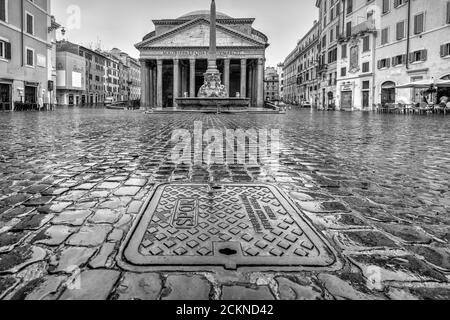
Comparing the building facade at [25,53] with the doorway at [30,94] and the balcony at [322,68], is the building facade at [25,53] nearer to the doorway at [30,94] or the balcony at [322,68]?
the doorway at [30,94]

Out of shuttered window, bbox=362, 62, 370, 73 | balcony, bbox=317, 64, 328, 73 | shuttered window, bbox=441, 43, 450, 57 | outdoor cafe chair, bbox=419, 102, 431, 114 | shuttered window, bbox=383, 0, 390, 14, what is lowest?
outdoor cafe chair, bbox=419, 102, 431, 114

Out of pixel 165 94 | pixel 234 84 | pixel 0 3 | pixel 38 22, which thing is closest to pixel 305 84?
pixel 234 84

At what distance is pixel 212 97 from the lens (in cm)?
3062

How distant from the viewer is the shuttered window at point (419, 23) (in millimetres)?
29205

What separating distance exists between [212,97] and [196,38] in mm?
24912

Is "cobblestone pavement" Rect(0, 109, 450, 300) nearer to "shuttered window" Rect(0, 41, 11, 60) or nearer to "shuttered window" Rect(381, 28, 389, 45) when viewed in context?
"shuttered window" Rect(0, 41, 11, 60)

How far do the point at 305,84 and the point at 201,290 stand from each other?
7155 cm

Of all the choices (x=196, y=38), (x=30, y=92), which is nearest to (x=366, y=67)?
(x=196, y=38)

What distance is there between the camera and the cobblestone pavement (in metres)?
1.79

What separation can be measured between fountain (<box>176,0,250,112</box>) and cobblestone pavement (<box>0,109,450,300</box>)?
24.6 meters

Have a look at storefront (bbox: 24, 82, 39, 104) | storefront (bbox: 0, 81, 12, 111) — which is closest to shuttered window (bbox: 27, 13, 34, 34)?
storefront (bbox: 24, 82, 39, 104)

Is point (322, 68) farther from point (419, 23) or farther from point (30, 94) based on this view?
point (30, 94)

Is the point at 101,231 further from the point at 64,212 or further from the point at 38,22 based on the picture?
the point at 38,22
